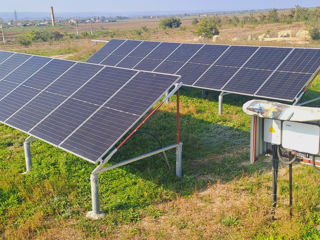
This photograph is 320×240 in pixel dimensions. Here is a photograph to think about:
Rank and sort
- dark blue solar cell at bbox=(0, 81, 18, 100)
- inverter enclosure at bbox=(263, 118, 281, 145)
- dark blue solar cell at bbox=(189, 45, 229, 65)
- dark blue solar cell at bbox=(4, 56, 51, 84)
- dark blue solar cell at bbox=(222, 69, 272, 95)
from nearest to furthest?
inverter enclosure at bbox=(263, 118, 281, 145), dark blue solar cell at bbox=(0, 81, 18, 100), dark blue solar cell at bbox=(4, 56, 51, 84), dark blue solar cell at bbox=(222, 69, 272, 95), dark blue solar cell at bbox=(189, 45, 229, 65)

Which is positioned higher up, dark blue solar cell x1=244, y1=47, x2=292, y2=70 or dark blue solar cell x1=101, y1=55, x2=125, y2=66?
dark blue solar cell x1=244, y1=47, x2=292, y2=70

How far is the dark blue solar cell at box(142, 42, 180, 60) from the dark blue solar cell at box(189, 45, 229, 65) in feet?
7.50

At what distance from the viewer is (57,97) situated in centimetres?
1166

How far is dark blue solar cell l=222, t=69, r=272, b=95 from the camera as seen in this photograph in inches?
653

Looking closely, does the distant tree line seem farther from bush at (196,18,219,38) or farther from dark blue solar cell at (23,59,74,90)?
dark blue solar cell at (23,59,74,90)

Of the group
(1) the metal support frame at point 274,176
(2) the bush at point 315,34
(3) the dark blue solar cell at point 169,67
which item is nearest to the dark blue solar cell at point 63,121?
(1) the metal support frame at point 274,176

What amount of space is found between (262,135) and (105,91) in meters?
5.12

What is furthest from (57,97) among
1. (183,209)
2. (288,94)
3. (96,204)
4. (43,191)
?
(288,94)

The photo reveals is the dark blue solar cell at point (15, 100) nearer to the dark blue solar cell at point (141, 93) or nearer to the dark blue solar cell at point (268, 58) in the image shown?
the dark blue solar cell at point (141, 93)

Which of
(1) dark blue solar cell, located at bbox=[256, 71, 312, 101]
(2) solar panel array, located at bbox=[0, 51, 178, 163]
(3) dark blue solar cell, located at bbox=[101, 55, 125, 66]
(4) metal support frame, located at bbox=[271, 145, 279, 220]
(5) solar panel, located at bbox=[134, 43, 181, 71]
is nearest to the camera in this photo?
(4) metal support frame, located at bbox=[271, 145, 279, 220]

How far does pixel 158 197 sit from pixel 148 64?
13226mm

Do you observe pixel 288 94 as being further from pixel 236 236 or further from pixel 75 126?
pixel 75 126

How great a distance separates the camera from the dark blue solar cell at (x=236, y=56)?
62.6 ft

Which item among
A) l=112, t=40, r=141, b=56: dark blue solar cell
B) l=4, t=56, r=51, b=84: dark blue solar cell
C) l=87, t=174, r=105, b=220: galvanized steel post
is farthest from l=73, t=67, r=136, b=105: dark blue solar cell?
l=112, t=40, r=141, b=56: dark blue solar cell
